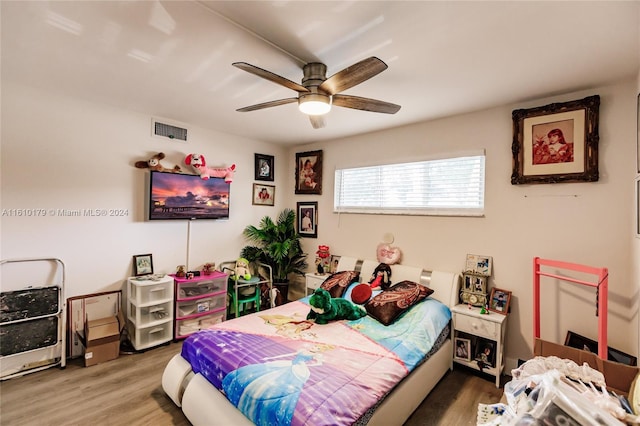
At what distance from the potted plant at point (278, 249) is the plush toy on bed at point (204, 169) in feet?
2.87

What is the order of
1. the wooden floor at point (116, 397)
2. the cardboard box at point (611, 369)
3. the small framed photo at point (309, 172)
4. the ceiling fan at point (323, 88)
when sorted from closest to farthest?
the cardboard box at point (611, 369)
the ceiling fan at point (323, 88)
the wooden floor at point (116, 397)
the small framed photo at point (309, 172)

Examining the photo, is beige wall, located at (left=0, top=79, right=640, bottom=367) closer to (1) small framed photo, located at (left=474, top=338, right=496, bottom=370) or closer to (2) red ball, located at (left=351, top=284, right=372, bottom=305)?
(1) small framed photo, located at (left=474, top=338, right=496, bottom=370)

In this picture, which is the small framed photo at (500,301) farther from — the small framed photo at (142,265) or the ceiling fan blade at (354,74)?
the small framed photo at (142,265)

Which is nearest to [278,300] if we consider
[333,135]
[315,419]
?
[333,135]

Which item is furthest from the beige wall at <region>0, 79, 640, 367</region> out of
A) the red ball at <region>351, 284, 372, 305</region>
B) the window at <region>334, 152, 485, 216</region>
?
the red ball at <region>351, 284, 372, 305</region>

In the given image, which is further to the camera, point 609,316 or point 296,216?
point 296,216

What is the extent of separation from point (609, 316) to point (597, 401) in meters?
1.66

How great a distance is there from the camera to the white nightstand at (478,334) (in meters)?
2.50

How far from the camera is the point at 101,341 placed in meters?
2.76

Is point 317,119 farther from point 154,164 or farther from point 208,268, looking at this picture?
point 208,268

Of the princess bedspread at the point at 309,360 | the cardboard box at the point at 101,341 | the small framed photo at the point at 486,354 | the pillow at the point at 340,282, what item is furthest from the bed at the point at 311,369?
the cardboard box at the point at 101,341

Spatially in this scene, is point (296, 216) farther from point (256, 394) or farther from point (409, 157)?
point (256, 394)

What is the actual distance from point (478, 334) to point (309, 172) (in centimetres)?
302

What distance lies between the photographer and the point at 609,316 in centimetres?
227
